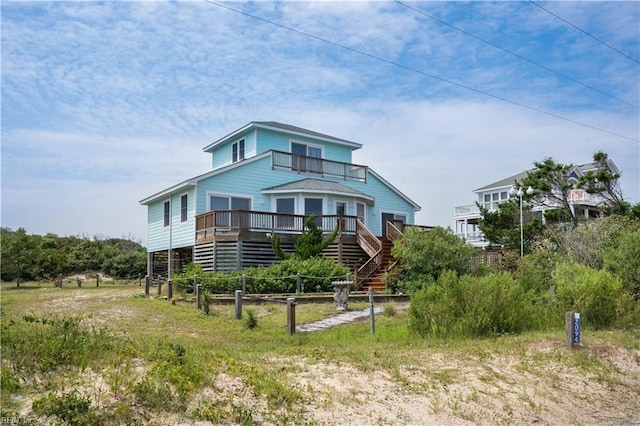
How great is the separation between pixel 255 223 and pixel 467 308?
1536 cm

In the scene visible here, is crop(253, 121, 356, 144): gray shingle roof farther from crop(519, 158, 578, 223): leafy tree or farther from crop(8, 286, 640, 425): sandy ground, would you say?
crop(8, 286, 640, 425): sandy ground

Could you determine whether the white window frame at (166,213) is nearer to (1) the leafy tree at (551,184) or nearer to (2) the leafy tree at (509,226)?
(2) the leafy tree at (509,226)

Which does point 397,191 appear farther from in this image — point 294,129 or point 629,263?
point 629,263

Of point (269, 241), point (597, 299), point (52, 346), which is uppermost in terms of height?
point (269, 241)

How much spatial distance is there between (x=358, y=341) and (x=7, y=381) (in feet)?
23.3

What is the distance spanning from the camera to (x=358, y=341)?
11789 mm

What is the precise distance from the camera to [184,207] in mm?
28875

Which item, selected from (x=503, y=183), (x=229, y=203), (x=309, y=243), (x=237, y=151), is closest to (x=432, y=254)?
(x=309, y=243)

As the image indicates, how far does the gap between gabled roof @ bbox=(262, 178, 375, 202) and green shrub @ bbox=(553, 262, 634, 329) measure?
672 inches

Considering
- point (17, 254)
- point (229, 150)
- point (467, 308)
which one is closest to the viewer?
point (467, 308)

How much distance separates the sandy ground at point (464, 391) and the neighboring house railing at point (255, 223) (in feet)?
54.3

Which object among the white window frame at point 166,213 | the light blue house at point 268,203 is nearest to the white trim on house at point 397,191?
the light blue house at point 268,203

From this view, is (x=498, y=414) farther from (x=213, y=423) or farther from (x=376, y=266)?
(x=376, y=266)

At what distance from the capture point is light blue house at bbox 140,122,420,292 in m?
25.5
